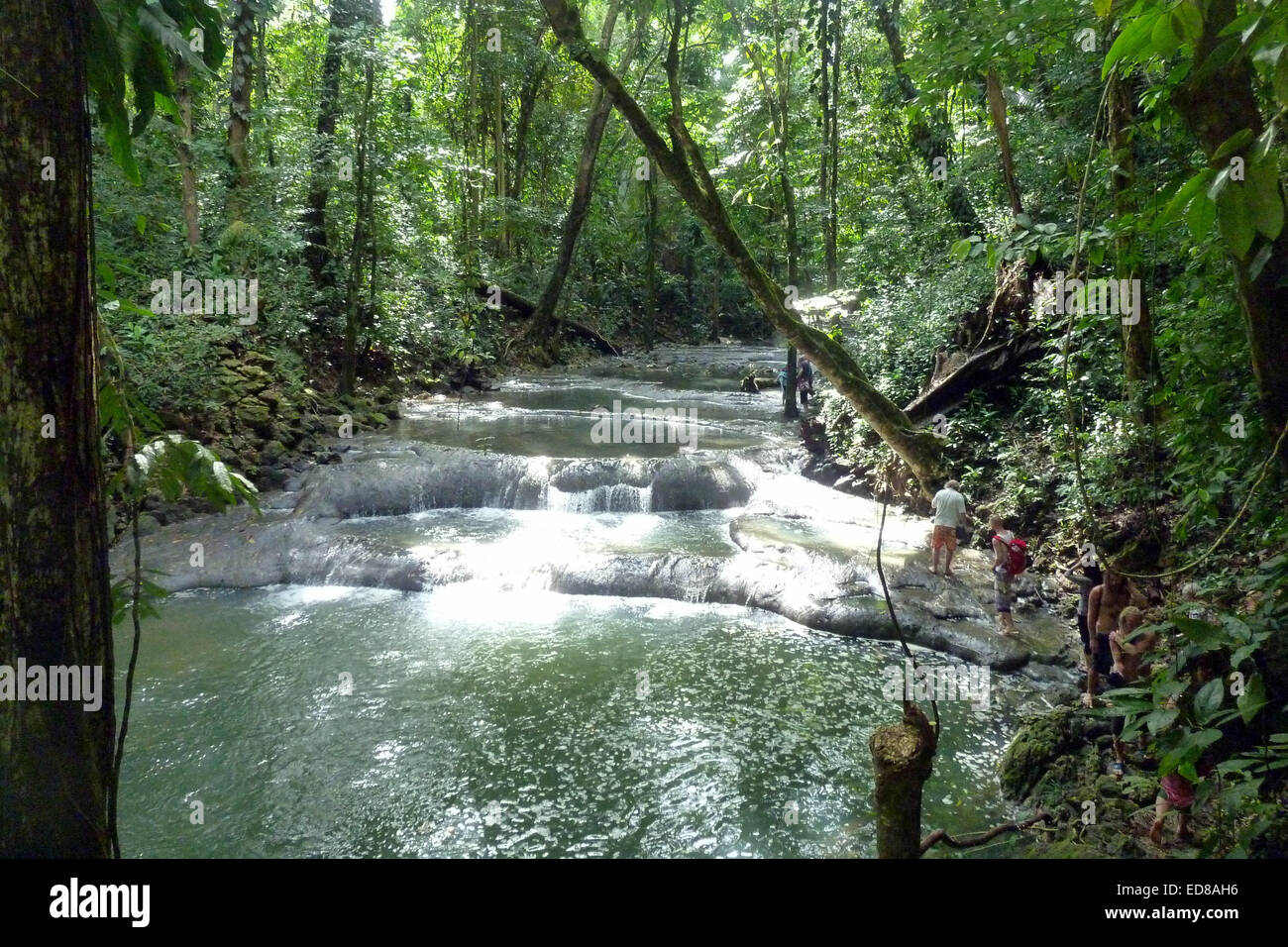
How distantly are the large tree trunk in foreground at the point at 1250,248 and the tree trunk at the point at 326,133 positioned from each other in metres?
14.2

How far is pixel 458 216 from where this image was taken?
23.2m

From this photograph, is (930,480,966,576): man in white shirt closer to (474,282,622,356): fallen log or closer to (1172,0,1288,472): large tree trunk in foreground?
(1172,0,1288,472): large tree trunk in foreground

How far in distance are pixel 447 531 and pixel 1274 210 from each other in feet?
35.6

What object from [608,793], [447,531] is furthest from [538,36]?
[608,793]

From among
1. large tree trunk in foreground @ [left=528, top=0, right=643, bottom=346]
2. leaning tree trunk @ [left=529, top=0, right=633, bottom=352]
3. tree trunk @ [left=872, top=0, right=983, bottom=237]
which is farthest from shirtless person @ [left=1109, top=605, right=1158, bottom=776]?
large tree trunk in foreground @ [left=528, top=0, right=643, bottom=346]

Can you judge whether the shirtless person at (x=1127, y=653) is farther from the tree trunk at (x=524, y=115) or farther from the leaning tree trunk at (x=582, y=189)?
the tree trunk at (x=524, y=115)

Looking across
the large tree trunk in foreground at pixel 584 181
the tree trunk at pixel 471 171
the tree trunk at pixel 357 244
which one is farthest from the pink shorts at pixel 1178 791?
the large tree trunk in foreground at pixel 584 181

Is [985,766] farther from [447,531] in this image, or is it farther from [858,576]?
[447,531]

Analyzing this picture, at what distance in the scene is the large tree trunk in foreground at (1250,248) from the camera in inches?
104

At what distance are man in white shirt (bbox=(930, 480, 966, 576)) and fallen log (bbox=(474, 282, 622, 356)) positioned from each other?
53.2 ft

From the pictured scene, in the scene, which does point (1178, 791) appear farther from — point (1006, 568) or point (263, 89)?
point (263, 89)

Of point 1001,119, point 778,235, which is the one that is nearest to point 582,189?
point 778,235

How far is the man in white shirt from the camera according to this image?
9.12m

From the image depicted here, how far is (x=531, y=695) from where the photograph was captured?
7.28m
